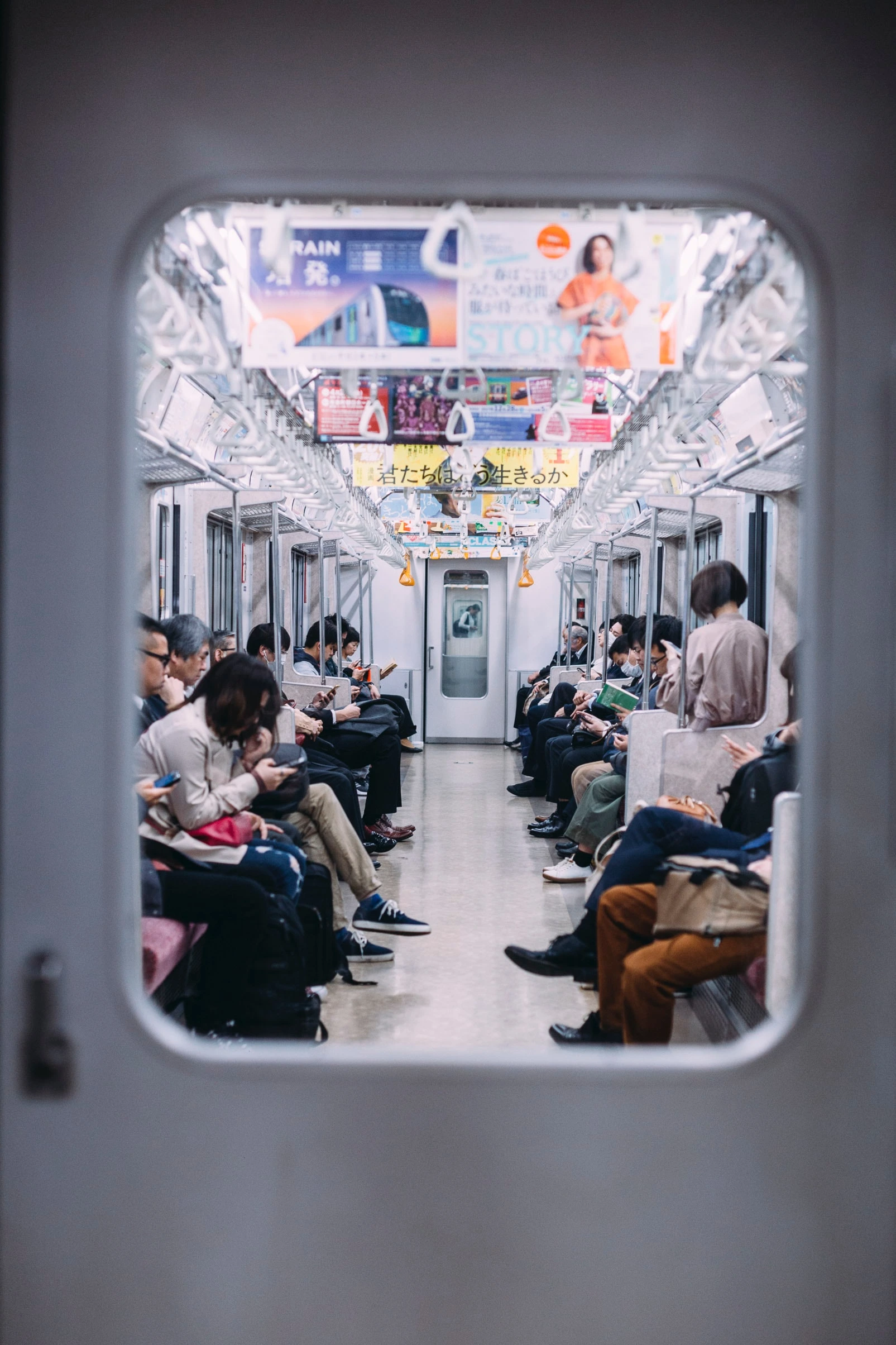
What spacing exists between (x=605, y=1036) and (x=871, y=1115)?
84.6 inches

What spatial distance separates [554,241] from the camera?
130 inches

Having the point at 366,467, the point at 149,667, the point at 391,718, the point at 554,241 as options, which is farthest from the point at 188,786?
the point at 366,467

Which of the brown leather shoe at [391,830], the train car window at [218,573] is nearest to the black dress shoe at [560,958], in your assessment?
the brown leather shoe at [391,830]

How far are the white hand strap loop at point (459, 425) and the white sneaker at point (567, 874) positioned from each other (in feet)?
7.90

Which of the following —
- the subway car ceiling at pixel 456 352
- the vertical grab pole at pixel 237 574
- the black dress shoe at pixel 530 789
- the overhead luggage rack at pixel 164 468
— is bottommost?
the black dress shoe at pixel 530 789

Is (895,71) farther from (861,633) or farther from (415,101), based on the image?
(861,633)

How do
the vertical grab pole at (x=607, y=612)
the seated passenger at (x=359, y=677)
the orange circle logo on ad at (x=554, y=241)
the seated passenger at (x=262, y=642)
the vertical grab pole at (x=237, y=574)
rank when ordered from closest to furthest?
the orange circle logo on ad at (x=554, y=241), the vertical grab pole at (x=237, y=574), the seated passenger at (x=262, y=642), the vertical grab pole at (x=607, y=612), the seated passenger at (x=359, y=677)

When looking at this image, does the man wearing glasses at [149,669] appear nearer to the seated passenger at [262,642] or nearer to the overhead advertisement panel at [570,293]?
the overhead advertisement panel at [570,293]

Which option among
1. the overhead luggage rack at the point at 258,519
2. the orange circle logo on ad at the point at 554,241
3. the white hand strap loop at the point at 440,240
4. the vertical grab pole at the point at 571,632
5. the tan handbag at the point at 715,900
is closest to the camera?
the white hand strap loop at the point at 440,240

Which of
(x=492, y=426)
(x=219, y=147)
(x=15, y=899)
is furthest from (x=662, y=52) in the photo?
(x=492, y=426)

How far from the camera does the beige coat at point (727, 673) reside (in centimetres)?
455

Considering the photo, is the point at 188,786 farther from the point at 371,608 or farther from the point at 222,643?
the point at 371,608

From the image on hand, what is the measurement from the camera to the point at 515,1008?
410cm

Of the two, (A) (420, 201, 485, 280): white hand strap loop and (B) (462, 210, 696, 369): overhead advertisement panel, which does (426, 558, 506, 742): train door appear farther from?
(A) (420, 201, 485, 280): white hand strap loop
